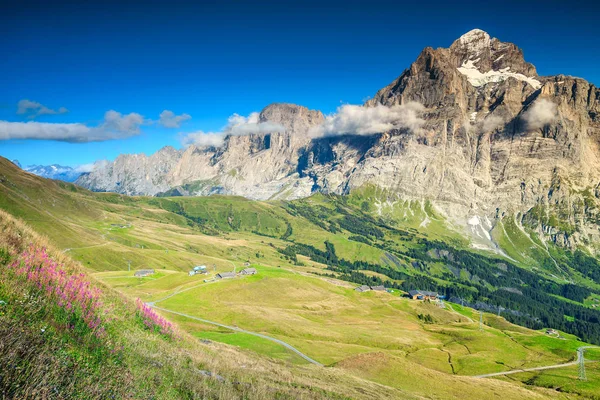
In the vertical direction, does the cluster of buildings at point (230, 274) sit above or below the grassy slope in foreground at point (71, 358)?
below

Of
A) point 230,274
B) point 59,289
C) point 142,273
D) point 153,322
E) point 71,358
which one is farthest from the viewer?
point 230,274

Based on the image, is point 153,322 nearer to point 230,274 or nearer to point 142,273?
point 230,274

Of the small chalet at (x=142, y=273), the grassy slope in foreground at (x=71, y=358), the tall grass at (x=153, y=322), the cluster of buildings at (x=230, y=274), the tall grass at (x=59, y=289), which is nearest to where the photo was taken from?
the grassy slope in foreground at (x=71, y=358)

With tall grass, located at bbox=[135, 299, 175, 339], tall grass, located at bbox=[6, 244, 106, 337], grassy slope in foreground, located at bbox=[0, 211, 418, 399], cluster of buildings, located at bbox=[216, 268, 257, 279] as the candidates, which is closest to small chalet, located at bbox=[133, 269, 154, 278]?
cluster of buildings, located at bbox=[216, 268, 257, 279]

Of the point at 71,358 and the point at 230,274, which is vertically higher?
the point at 71,358

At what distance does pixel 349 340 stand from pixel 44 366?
270 ft

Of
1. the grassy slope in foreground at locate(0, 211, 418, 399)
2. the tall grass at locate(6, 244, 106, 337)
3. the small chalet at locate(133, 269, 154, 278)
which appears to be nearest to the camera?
the grassy slope in foreground at locate(0, 211, 418, 399)

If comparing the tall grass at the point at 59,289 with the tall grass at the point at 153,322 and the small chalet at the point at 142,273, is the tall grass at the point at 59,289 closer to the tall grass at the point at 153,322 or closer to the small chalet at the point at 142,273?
the tall grass at the point at 153,322

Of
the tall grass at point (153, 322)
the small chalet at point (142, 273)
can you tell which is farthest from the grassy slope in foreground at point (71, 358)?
the small chalet at point (142, 273)

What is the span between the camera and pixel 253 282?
136m

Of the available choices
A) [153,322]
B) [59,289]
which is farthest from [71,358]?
[153,322]

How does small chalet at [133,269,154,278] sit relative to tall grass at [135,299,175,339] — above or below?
below

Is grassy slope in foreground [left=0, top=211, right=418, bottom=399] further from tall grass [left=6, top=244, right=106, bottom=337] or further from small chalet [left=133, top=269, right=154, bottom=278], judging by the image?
small chalet [left=133, top=269, right=154, bottom=278]

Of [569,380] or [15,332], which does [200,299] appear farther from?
[15,332]
